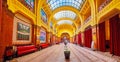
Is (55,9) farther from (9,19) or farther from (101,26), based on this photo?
(9,19)

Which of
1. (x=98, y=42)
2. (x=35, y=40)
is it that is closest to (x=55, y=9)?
(x=35, y=40)

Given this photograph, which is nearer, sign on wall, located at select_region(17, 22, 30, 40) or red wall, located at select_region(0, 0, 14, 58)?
red wall, located at select_region(0, 0, 14, 58)

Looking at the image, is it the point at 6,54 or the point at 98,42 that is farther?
the point at 98,42

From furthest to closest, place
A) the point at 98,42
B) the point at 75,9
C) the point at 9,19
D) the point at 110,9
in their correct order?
the point at 75,9 → the point at 98,42 → the point at 110,9 → the point at 9,19

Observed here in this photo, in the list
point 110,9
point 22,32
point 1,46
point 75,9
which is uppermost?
point 75,9

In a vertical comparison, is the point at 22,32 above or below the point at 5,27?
below

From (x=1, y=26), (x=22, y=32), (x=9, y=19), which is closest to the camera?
(x=1, y=26)

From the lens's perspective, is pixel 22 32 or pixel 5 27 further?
pixel 22 32

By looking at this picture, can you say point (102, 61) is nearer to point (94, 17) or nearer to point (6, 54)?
point (6, 54)

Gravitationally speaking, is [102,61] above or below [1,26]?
below

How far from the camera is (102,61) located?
9.81 m

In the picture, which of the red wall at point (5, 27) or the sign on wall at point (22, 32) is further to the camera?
the sign on wall at point (22, 32)

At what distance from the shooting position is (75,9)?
1404 inches

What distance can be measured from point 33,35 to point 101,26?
28.9 feet
